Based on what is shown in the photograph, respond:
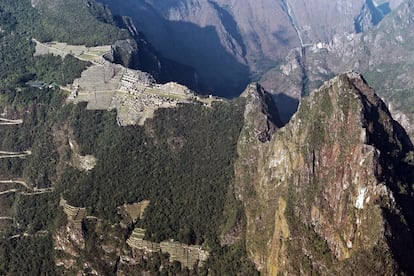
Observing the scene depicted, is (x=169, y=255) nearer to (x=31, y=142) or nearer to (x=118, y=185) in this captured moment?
(x=118, y=185)

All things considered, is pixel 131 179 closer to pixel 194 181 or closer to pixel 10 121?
pixel 194 181

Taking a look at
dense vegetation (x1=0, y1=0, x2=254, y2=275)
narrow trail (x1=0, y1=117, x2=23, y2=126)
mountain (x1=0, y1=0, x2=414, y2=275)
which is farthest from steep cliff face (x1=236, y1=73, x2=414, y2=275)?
narrow trail (x1=0, y1=117, x2=23, y2=126)

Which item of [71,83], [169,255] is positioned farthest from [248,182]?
[71,83]

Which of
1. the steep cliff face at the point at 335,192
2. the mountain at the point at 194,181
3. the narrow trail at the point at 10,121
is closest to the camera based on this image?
the steep cliff face at the point at 335,192

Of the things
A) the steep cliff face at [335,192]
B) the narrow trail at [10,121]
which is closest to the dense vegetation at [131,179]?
the narrow trail at [10,121]

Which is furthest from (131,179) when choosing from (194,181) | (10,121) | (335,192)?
(335,192)

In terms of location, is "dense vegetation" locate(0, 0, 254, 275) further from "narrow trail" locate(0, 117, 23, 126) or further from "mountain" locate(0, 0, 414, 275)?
"narrow trail" locate(0, 117, 23, 126)

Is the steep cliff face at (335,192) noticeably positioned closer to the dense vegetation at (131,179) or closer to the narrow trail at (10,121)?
the dense vegetation at (131,179)

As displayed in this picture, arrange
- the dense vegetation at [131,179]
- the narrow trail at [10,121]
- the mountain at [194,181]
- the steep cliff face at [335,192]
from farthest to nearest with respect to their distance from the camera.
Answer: the narrow trail at [10,121] < the dense vegetation at [131,179] < the mountain at [194,181] < the steep cliff face at [335,192]

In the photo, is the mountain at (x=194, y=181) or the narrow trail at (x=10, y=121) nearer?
the mountain at (x=194, y=181)
